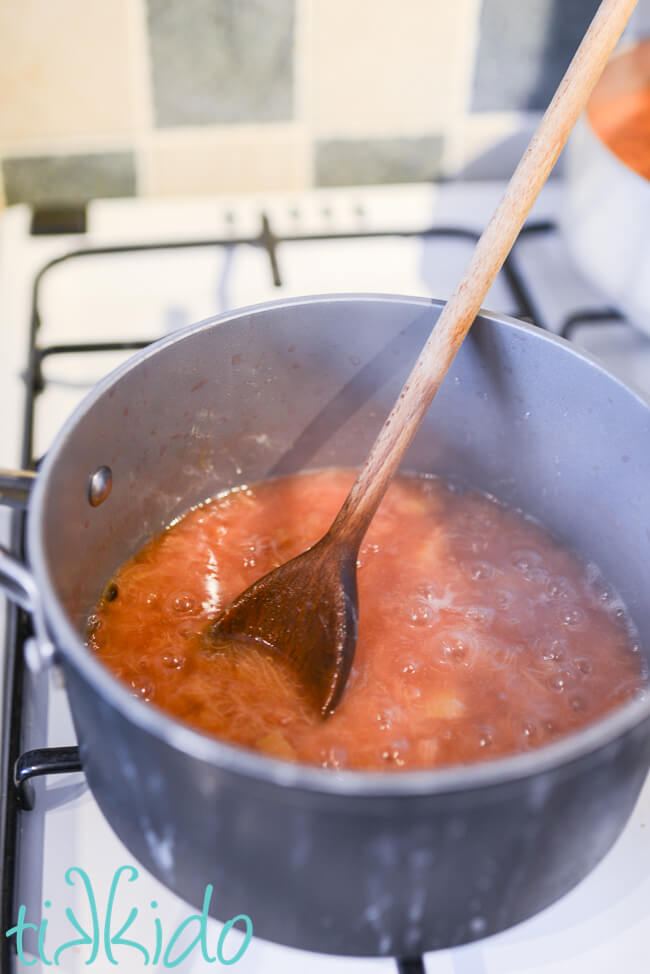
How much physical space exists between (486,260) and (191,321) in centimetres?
37

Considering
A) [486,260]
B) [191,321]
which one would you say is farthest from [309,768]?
[191,321]

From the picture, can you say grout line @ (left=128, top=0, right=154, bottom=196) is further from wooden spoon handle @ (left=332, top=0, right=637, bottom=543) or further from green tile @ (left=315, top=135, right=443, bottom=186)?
wooden spoon handle @ (left=332, top=0, right=637, bottom=543)

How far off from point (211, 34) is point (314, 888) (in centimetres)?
80

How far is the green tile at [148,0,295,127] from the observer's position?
0.96m

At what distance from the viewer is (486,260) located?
26.1 inches

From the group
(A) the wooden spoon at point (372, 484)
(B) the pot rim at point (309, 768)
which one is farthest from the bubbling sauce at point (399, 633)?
(B) the pot rim at point (309, 768)

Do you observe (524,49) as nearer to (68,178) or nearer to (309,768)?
(68,178)

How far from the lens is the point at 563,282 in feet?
3.34

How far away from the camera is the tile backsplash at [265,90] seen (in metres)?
0.97

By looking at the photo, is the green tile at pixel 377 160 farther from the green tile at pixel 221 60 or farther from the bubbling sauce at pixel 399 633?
the bubbling sauce at pixel 399 633

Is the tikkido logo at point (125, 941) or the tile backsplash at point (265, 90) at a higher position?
the tile backsplash at point (265, 90)

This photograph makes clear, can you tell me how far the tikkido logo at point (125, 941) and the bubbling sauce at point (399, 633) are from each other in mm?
108

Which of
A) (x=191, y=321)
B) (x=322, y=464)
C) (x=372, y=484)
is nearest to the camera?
(x=372, y=484)

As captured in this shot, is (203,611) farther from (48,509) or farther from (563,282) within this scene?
(563,282)
